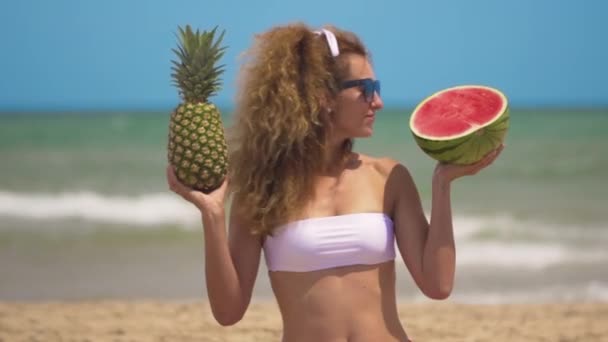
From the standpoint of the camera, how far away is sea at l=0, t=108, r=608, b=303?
1122 cm

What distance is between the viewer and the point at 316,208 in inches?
156

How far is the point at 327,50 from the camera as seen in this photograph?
3877mm

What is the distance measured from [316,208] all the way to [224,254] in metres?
0.40

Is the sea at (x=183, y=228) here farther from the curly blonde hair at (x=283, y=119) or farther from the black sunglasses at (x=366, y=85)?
the black sunglasses at (x=366, y=85)

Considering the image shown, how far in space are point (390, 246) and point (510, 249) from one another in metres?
9.73

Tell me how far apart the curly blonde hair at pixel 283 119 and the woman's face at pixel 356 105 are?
29mm

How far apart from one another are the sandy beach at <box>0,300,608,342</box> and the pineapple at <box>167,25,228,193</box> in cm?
482

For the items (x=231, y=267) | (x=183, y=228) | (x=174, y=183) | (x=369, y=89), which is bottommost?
(x=183, y=228)

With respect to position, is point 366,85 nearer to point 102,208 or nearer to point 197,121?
point 197,121

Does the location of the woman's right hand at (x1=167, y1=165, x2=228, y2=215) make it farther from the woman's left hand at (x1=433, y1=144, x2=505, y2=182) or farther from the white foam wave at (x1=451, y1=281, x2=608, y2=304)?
the white foam wave at (x1=451, y1=281, x2=608, y2=304)

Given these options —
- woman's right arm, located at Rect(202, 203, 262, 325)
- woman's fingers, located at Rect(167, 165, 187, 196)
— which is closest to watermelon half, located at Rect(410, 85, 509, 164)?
woman's right arm, located at Rect(202, 203, 262, 325)

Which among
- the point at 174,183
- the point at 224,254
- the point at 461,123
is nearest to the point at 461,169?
the point at 461,123

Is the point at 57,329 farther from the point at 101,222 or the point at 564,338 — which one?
the point at 101,222

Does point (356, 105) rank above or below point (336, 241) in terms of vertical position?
above
